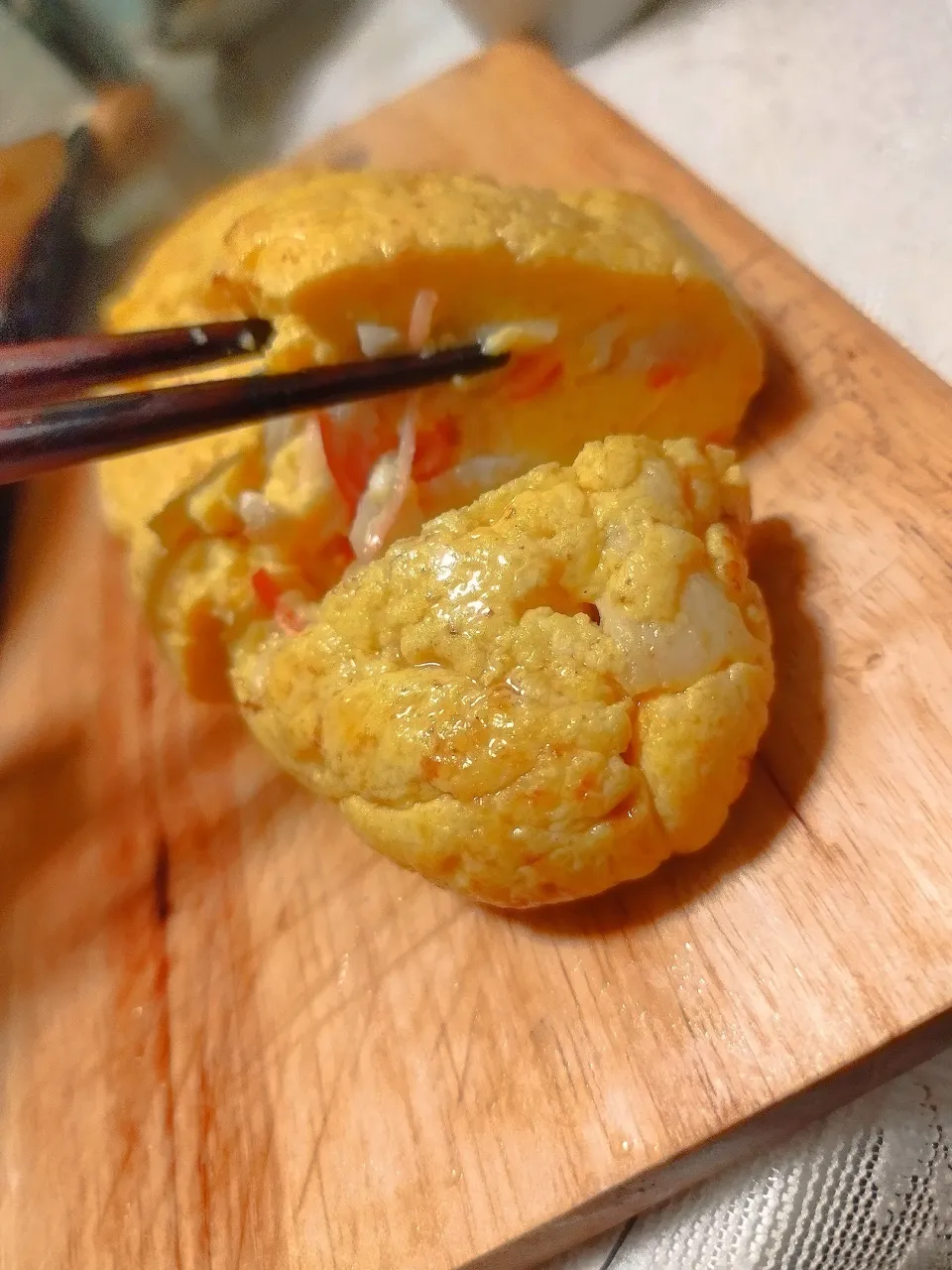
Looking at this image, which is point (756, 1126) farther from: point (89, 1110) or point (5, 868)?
point (5, 868)

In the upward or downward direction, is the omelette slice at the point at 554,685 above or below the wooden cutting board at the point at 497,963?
above

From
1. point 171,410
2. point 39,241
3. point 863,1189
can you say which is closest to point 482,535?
point 171,410

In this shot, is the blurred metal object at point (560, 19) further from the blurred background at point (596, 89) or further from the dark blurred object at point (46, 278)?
the dark blurred object at point (46, 278)

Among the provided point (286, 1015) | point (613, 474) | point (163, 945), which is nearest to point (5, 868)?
point (163, 945)

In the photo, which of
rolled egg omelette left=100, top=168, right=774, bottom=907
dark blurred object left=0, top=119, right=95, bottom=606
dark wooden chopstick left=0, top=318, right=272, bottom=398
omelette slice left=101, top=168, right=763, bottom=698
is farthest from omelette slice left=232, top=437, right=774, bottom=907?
dark blurred object left=0, top=119, right=95, bottom=606

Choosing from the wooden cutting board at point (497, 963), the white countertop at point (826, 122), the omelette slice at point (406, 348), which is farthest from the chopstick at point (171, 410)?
the white countertop at point (826, 122)

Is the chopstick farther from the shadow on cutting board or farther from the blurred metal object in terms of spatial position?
the blurred metal object
